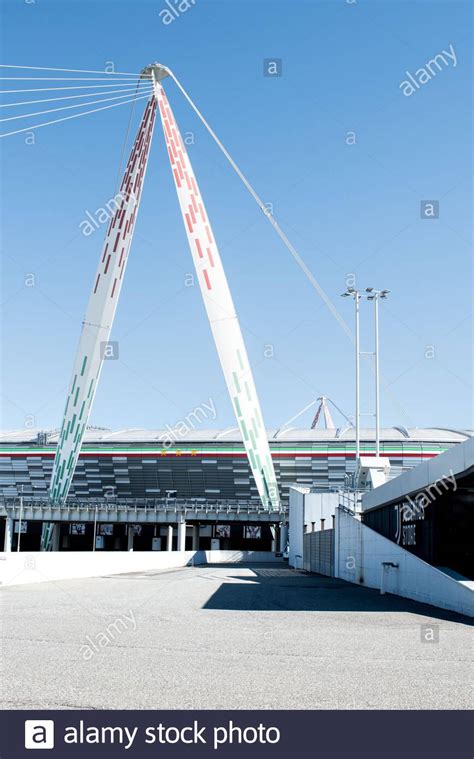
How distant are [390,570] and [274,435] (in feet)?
255

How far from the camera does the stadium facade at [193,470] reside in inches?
3595

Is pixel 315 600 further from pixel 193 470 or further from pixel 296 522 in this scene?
pixel 193 470

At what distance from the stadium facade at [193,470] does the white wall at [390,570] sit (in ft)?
178

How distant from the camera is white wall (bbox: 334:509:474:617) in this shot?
17.7m

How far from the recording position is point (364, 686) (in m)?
8.34

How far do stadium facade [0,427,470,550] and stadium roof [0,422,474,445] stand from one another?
160mm

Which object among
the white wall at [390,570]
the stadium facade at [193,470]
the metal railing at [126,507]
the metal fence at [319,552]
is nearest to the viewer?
the white wall at [390,570]

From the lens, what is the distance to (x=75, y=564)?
33188 millimetres

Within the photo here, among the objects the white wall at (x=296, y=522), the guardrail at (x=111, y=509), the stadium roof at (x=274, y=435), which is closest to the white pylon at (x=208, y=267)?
the white wall at (x=296, y=522)
